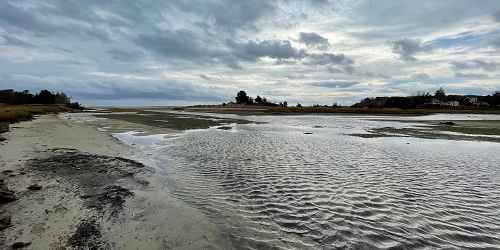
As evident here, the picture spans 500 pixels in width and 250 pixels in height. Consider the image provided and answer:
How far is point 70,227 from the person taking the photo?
19.4 feet

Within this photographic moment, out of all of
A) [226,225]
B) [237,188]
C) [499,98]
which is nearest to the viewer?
[226,225]

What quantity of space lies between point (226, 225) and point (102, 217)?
2739mm

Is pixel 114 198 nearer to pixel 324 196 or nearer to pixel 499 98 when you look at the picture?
pixel 324 196

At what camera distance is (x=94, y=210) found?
7.05m

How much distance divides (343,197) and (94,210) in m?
6.51

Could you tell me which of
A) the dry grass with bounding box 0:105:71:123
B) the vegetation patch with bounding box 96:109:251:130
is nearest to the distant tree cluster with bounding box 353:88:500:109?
the vegetation patch with bounding box 96:109:251:130

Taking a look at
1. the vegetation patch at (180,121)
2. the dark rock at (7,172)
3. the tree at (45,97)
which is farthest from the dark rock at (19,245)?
the tree at (45,97)

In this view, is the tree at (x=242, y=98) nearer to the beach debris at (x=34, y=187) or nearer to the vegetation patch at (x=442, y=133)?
the vegetation patch at (x=442, y=133)

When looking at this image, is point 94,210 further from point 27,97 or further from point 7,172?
point 27,97

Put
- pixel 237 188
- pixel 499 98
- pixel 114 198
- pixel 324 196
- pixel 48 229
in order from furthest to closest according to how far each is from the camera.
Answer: pixel 499 98, pixel 237 188, pixel 324 196, pixel 114 198, pixel 48 229

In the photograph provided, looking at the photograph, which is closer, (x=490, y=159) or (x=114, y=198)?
(x=114, y=198)

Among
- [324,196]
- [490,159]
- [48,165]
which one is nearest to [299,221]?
[324,196]

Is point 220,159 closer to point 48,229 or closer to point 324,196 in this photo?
point 324,196

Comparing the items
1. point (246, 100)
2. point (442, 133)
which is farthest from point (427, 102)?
point (442, 133)
